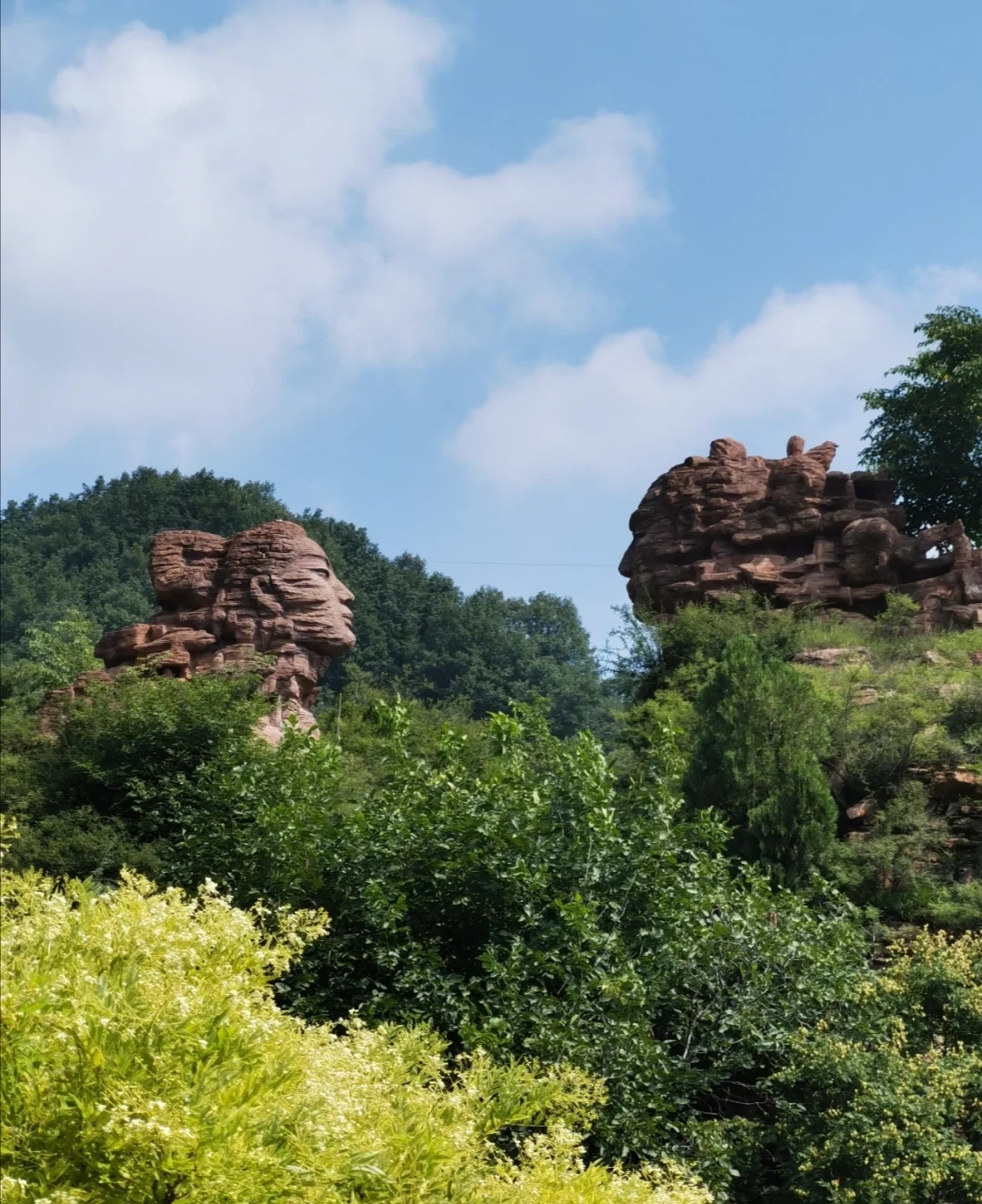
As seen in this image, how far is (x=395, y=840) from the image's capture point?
467 inches

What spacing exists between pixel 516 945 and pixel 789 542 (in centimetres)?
2026

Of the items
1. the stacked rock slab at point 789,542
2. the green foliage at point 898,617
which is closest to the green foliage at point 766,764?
the green foliage at point 898,617

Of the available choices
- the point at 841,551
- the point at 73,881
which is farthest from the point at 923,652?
the point at 73,881

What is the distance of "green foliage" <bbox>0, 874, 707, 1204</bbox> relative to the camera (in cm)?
461

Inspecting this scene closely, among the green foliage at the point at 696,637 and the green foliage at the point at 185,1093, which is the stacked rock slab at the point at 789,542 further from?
the green foliage at the point at 185,1093

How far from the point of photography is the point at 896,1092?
9641mm

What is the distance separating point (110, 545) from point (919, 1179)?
2238 inches

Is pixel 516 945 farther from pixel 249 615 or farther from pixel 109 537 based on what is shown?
pixel 109 537

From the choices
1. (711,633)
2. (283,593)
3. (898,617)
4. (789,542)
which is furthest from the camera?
(789,542)

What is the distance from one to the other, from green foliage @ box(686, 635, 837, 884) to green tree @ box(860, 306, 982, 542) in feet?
52.0

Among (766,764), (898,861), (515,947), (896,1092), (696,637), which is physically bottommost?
(896,1092)

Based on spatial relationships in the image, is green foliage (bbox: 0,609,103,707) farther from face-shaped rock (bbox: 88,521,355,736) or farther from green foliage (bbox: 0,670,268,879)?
green foliage (bbox: 0,670,268,879)

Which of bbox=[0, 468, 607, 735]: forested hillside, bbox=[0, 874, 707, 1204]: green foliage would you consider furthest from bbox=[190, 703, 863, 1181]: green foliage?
bbox=[0, 468, 607, 735]: forested hillside

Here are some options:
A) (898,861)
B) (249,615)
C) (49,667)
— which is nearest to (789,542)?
(249,615)
